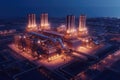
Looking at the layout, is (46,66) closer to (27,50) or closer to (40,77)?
(40,77)

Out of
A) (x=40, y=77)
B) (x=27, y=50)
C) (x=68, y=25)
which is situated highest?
(x=68, y=25)

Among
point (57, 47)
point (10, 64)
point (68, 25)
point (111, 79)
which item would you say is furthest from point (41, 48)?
point (111, 79)

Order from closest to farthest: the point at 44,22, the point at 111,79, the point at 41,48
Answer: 1. the point at 111,79
2. the point at 41,48
3. the point at 44,22

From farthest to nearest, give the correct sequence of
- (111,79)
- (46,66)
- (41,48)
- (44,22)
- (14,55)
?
(44,22), (14,55), (41,48), (46,66), (111,79)

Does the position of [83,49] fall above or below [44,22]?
below

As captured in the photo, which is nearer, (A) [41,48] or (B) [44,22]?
(A) [41,48]

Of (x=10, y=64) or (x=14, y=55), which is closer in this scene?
(x=10, y=64)

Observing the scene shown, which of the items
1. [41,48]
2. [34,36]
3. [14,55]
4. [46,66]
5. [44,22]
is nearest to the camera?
[46,66]

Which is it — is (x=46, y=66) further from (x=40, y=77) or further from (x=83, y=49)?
(x=83, y=49)

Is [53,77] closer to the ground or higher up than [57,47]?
closer to the ground
